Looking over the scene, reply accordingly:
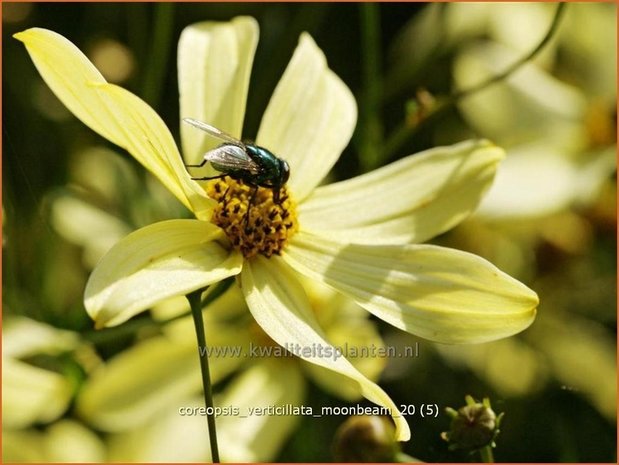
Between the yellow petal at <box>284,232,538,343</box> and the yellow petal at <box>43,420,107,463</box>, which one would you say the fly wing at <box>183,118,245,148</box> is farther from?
the yellow petal at <box>43,420,107,463</box>

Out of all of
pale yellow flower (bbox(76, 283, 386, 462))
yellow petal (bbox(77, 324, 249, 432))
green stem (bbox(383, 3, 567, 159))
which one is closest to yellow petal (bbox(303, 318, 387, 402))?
pale yellow flower (bbox(76, 283, 386, 462))

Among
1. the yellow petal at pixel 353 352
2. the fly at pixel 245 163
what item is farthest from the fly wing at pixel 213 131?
the yellow petal at pixel 353 352

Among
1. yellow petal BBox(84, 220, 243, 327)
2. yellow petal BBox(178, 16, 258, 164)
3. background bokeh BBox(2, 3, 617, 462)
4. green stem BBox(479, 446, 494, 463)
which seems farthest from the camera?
background bokeh BBox(2, 3, 617, 462)

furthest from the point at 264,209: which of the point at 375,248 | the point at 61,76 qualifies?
the point at 61,76

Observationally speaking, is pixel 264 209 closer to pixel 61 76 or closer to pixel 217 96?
pixel 217 96

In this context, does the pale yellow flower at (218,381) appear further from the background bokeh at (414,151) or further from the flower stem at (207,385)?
the flower stem at (207,385)

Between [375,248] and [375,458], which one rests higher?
[375,248]

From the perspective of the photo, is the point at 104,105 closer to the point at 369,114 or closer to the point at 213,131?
the point at 213,131
